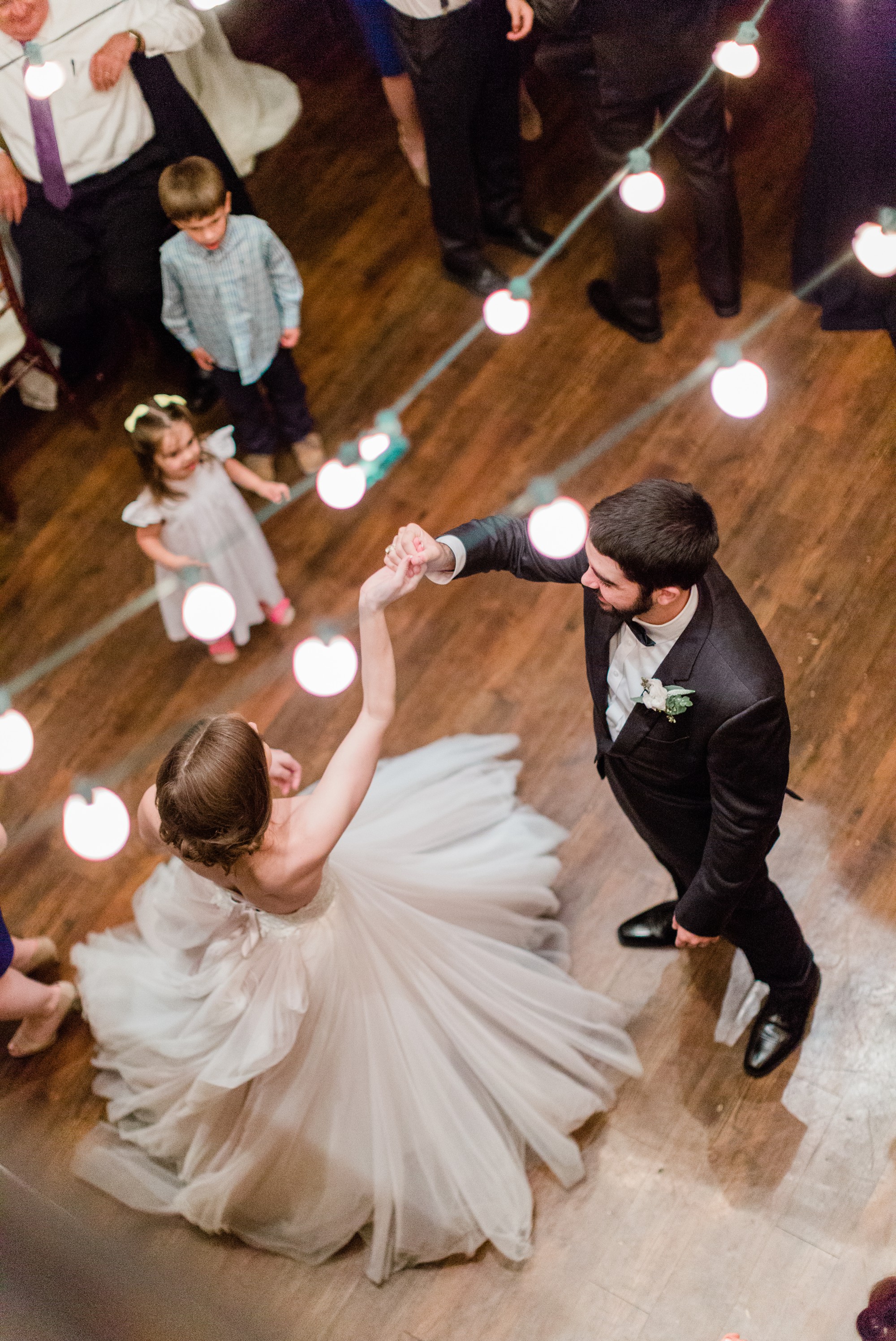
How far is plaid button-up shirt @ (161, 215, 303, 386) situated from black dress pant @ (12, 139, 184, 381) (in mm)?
448

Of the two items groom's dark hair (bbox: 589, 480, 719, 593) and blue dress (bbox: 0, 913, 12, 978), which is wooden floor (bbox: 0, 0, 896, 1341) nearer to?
blue dress (bbox: 0, 913, 12, 978)

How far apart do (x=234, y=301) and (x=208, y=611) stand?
127 cm

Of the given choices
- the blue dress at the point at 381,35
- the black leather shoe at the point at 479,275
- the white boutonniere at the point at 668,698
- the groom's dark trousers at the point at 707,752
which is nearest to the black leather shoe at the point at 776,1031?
the groom's dark trousers at the point at 707,752

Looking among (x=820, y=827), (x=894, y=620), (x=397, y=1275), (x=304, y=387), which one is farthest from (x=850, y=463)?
(x=397, y=1275)

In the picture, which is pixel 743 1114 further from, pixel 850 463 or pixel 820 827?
pixel 850 463

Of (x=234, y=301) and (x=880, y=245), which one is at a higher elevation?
(x=880, y=245)

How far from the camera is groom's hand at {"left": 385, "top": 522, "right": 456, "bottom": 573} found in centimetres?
206

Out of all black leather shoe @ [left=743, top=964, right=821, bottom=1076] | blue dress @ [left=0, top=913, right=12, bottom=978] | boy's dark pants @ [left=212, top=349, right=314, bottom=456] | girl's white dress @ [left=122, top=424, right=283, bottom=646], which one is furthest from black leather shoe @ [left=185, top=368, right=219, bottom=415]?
black leather shoe @ [left=743, top=964, right=821, bottom=1076]

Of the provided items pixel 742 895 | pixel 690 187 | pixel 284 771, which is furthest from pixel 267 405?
pixel 742 895

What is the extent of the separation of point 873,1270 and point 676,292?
9.93 ft

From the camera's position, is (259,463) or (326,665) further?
(259,463)

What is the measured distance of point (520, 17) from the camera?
3500mm

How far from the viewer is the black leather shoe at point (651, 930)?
2.90m

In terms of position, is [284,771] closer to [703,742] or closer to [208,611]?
[208,611]
